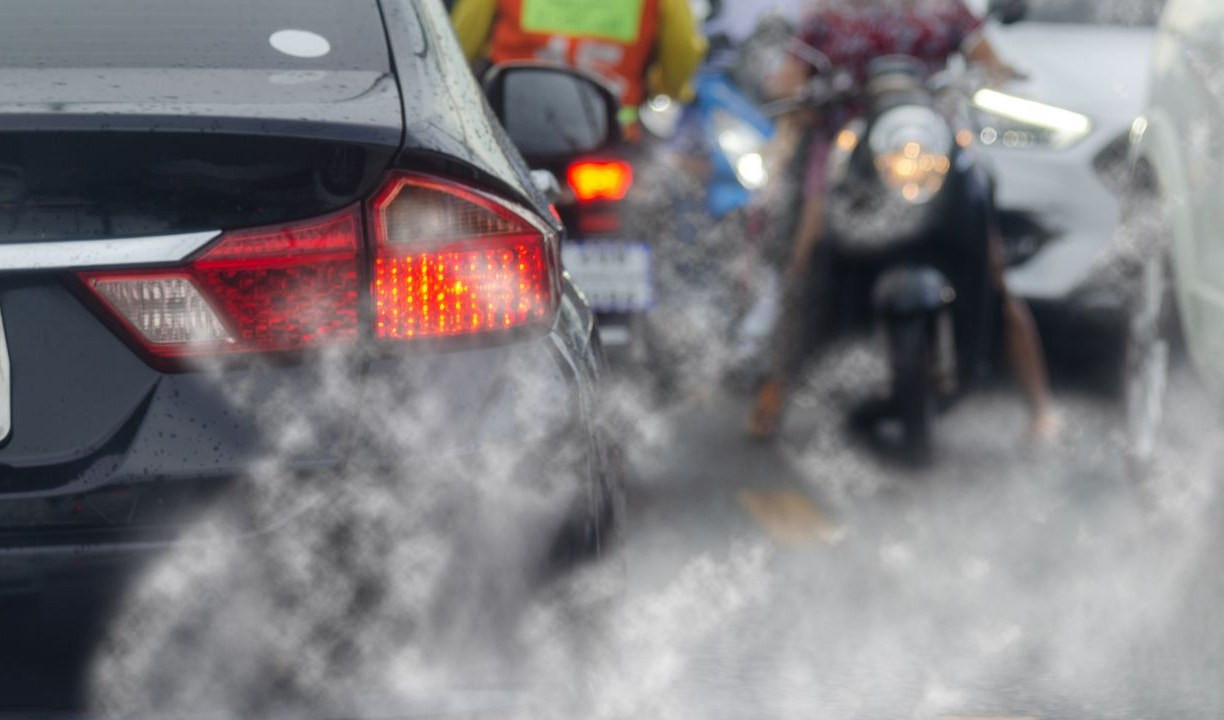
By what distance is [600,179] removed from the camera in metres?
7.23

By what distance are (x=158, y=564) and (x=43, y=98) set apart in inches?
21.2

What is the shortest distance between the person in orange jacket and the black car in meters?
5.42

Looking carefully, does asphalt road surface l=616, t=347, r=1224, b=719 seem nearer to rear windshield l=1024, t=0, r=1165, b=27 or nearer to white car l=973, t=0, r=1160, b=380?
white car l=973, t=0, r=1160, b=380

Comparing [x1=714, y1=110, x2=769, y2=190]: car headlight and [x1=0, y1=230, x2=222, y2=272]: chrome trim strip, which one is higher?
[x1=0, y1=230, x2=222, y2=272]: chrome trim strip

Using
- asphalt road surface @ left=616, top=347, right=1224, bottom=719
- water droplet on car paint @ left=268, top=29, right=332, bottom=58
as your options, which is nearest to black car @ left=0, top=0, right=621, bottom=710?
water droplet on car paint @ left=268, top=29, right=332, bottom=58

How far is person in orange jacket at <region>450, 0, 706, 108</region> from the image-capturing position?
8469 millimetres

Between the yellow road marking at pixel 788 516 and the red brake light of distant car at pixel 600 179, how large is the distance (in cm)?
96

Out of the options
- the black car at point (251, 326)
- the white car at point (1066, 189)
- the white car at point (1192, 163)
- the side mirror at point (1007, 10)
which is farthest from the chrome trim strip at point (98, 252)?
the white car at point (1066, 189)

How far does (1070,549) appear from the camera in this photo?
6543 millimetres

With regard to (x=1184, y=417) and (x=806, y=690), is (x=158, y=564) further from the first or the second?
(x=1184, y=417)

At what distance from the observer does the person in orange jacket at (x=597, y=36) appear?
27.8ft

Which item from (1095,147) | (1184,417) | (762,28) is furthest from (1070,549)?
(1095,147)

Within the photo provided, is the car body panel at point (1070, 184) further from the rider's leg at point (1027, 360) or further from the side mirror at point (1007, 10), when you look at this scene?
the side mirror at point (1007, 10)

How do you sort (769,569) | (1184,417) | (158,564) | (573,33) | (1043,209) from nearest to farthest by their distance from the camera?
1. (158,564)
2. (769,569)
3. (1184,417)
4. (573,33)
5. (1043,209)
